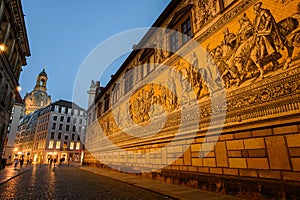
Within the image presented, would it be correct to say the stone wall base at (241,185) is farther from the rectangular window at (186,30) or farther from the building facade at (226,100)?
the rectangular window at (186,30)

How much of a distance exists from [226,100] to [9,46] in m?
17.4

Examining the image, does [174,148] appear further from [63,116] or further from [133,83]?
[63,116]

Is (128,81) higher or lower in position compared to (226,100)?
higher

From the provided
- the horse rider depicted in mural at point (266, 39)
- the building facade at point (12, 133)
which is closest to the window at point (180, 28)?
the horse rider depicted in mural at point (266, 39)

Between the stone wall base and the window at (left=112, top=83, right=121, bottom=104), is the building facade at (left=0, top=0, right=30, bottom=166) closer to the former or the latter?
the window at (left=112, top=83, right=121, bottom=104)

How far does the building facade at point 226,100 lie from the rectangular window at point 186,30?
0.20 ft

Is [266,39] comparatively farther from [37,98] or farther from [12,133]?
[37,98]

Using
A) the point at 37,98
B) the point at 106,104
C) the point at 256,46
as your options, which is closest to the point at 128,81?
the point at 106,104

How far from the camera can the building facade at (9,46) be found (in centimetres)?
1302

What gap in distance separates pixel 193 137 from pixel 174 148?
4.79ft

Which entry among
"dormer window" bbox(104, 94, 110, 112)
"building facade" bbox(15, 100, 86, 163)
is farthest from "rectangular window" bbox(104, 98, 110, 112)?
"building facade" bbox(15, 100, 86, 163)

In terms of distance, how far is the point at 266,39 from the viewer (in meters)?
5.24

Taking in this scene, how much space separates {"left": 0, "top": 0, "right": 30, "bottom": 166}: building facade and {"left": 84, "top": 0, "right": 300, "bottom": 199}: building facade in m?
10.4

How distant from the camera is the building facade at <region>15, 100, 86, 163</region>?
4703 centimetres
